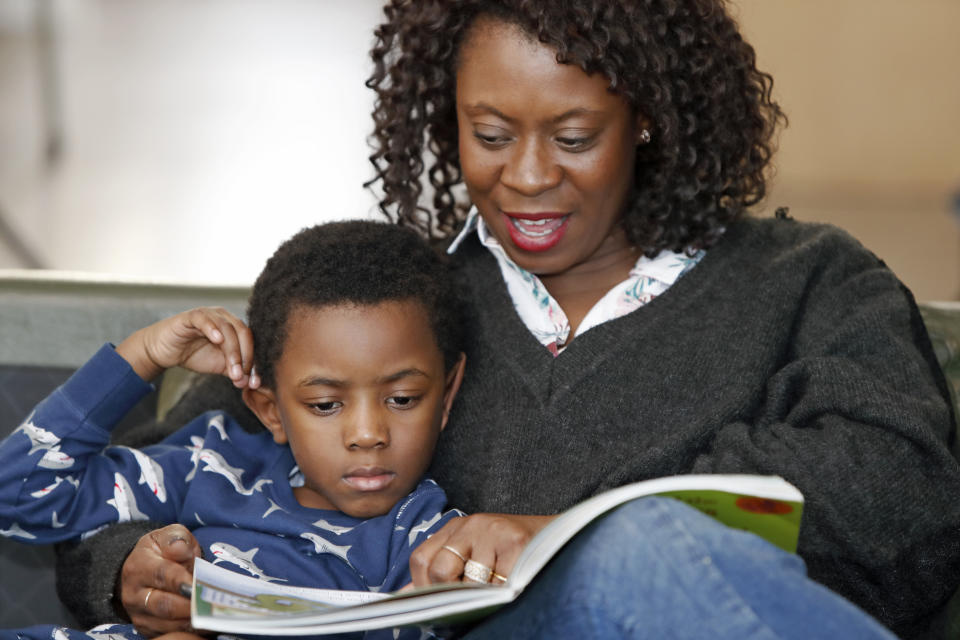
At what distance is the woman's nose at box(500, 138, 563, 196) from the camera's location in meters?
1.60

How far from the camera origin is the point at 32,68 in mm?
5961

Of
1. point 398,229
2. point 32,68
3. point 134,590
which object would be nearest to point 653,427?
point 398,229

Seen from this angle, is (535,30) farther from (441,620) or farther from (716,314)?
(441,620)

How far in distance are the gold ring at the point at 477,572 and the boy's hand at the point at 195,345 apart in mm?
536

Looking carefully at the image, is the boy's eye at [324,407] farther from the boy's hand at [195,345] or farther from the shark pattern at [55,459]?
the shark pattern at [55,459]

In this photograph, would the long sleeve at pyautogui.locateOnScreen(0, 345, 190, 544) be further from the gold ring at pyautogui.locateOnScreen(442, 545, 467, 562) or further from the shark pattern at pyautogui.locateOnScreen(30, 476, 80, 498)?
the gold ring at pyautogui.locateOnScreen(442, 545, 467, 562)

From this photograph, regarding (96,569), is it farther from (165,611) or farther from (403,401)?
(403,401)

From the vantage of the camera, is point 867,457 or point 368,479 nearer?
point 867,457

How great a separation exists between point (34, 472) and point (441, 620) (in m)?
0.71

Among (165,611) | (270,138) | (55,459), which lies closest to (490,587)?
(165,611)

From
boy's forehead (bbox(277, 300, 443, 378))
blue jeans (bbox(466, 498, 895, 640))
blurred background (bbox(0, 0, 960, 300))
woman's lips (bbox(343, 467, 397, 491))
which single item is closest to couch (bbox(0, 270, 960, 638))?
boy's forehead (bbox(277, 300, 443, 378))

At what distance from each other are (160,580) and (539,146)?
2.52ft

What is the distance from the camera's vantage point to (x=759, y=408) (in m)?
1.62

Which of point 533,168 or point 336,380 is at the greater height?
point 533,168
